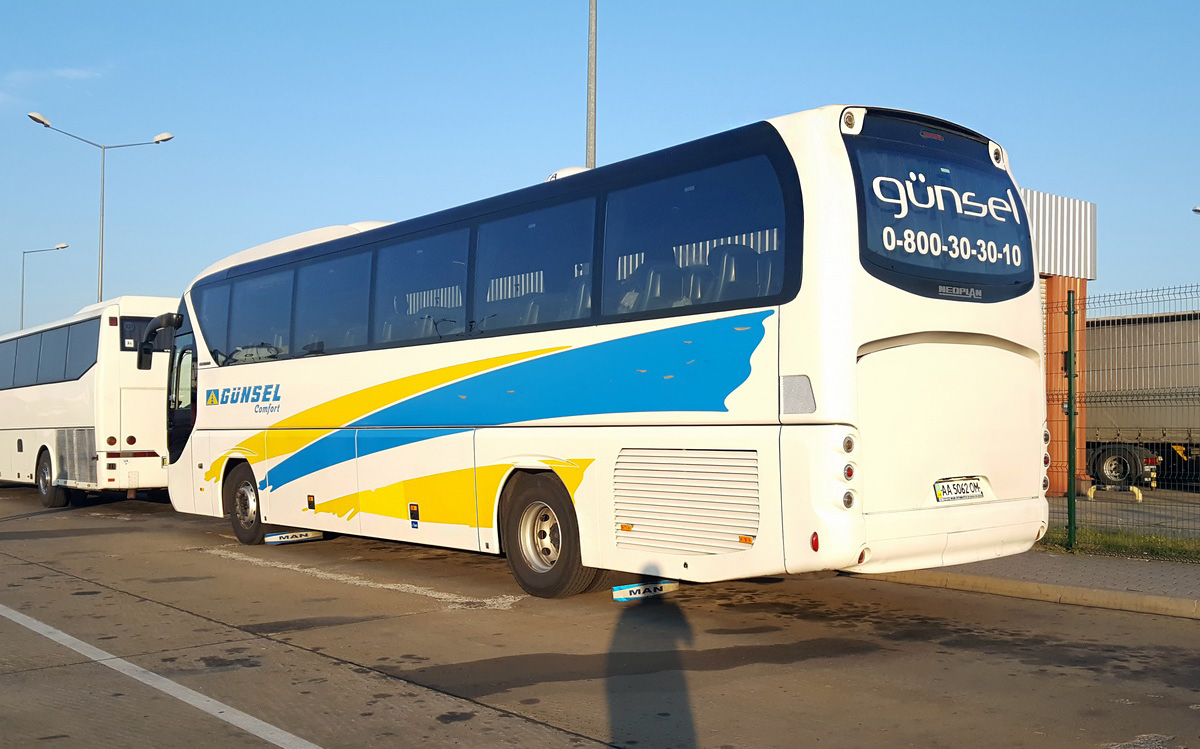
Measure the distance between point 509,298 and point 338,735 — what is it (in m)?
5.36

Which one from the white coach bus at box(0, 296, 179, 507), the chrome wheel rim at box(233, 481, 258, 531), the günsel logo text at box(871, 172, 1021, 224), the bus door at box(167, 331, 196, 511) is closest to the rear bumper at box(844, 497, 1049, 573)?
the günsel logo text at box(871, 172, 1021, 224)

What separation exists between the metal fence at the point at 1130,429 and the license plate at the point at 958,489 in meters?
3.38

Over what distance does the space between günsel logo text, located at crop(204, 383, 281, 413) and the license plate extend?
8.85m

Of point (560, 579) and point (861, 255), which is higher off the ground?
point (861, 255)

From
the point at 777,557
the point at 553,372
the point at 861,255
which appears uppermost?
the point at 861,255

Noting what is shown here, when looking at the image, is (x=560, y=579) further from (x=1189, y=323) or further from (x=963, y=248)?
(x=1189, y=323)

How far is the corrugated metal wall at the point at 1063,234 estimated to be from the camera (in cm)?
1978

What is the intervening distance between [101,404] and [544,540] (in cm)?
1255

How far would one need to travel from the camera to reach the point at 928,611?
950 centimetres

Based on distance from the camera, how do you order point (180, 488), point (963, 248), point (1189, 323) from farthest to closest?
point (1189, 323) → point (180, 488) → point (963, 248)

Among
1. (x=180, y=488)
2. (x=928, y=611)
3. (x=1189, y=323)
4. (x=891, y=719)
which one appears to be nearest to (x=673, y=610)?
(x=928, y=611)

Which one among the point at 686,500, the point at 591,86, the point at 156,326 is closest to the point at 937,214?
the point at 686,500

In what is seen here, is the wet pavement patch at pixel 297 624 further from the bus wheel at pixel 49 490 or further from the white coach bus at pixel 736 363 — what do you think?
the bus wheel at pixel 49 490

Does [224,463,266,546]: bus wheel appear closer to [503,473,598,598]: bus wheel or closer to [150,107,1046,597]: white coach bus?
[150,107,1046,597]: white coach bus
